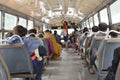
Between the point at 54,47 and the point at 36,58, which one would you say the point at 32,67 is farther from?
the point at 54,47

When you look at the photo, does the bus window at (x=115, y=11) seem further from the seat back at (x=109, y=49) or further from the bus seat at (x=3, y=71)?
the bus seat at (x=3, y=71)

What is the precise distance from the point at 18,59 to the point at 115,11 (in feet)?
18.0

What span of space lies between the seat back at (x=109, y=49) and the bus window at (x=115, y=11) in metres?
4.47

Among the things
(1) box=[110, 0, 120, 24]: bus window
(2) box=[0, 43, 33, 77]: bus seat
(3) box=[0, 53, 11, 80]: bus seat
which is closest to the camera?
(3) box=[0, 53, 11, 80]: bus seat

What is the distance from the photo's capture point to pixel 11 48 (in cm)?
507

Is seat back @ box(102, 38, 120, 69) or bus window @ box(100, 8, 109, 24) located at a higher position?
bus window @ box(100, 8, 109, 24)

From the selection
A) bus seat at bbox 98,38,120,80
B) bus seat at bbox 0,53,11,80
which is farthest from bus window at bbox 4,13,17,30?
bus seat at bbox 0,53,11,80

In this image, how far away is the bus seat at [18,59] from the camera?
5.03 metres

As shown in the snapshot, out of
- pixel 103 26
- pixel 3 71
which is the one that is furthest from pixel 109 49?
pixel 3 71

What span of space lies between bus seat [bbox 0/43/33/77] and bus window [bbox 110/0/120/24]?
479 centimetres

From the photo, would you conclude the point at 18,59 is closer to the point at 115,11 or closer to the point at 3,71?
the point at 3,71

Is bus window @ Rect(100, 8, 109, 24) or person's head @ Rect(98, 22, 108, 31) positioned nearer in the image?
person's head @ Rect(98, 22, 108, 31)

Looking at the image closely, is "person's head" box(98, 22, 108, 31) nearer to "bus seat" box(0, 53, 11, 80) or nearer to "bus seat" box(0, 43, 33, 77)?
"bus seat" box(0, 43, 33, 77)

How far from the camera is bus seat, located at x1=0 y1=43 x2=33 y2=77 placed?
198 inches
